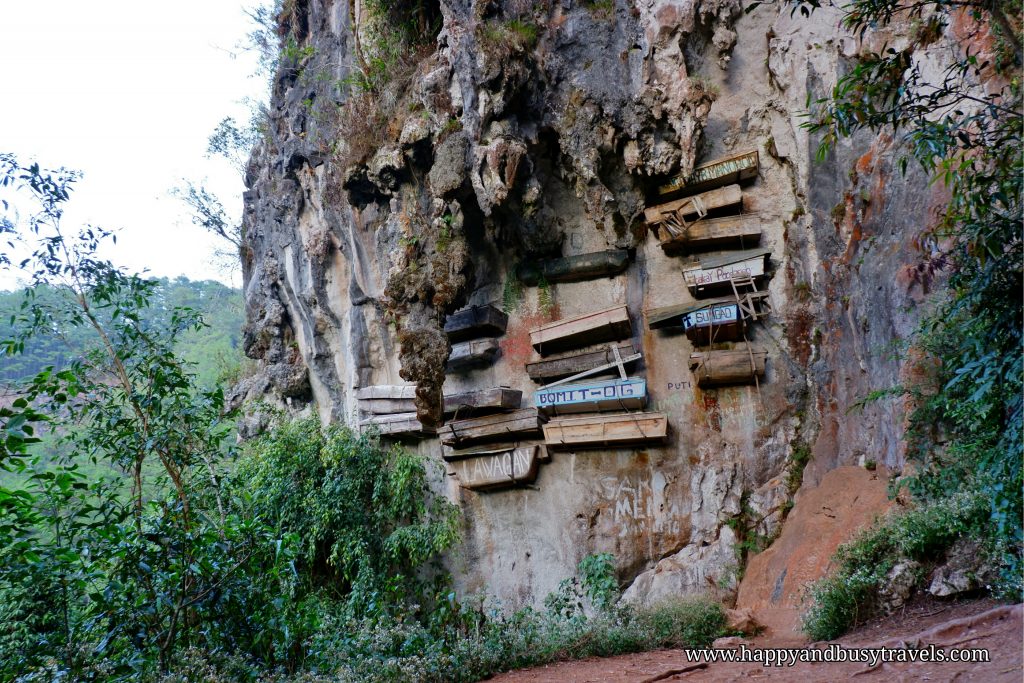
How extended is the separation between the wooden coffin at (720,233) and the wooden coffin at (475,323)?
283 cm

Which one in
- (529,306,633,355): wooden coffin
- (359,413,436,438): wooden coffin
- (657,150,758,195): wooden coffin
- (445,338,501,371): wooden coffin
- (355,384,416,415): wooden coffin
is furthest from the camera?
(355,384,416,415): wooden coffin

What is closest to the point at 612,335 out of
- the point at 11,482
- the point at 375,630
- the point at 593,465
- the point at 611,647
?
the point at 593,465

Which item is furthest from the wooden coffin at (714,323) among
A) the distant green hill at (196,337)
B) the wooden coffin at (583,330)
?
the distant green hill at (196,337)

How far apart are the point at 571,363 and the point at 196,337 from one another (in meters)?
27.4


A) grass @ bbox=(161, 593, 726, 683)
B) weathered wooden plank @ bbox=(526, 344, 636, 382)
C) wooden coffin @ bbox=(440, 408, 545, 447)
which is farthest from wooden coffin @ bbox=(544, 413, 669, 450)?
grass @ bbox=(161, 593, 726, 683)

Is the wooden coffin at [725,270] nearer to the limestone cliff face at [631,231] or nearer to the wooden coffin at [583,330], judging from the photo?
the limestone cliff face at [631,231]

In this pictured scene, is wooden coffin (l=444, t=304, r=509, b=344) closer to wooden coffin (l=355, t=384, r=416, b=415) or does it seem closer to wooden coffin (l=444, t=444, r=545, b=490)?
wooden coffin (l=355, t=384, r=416, b=415)

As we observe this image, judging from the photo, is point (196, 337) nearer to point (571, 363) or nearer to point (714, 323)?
point (571, 363)

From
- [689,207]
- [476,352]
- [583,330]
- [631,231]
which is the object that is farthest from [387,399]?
[689,207]

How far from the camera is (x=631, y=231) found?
1046 centimetres

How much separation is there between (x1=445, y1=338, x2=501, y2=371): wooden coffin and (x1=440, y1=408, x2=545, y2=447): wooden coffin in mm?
940

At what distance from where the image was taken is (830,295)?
9.17 meters

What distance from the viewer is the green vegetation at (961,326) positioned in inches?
167

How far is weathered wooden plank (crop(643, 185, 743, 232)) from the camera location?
9.79 meters
